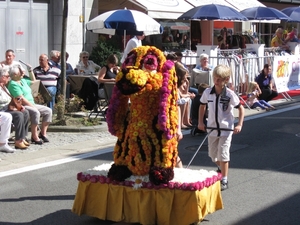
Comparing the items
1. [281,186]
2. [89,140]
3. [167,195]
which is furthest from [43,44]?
[167,195]

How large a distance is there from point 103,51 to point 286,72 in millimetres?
5755

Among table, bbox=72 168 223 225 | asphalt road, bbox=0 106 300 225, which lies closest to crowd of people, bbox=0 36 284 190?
asphalt road, bbox=0 106 300 225

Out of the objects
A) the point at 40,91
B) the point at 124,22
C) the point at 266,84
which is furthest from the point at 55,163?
the point at 266,84

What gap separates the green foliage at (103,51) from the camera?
19014 millimetres

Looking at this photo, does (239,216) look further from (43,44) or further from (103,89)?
(43,44)

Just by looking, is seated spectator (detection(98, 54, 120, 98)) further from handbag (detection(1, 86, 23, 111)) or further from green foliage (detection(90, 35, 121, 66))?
green foliage (detection(90, 35, 121, 66))

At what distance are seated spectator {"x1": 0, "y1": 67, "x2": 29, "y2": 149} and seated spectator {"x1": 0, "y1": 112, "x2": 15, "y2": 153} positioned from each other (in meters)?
0.26

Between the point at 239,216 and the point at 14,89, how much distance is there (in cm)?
526

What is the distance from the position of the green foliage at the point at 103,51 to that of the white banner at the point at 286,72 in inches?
190

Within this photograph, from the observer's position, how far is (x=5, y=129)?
10273 millimetres

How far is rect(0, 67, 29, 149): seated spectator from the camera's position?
10.6m

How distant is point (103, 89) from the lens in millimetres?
13734

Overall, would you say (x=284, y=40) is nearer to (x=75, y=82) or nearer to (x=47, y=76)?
(x=75, y=82)

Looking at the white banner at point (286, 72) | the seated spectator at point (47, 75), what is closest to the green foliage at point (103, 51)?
the white banner at point (286, 72)
